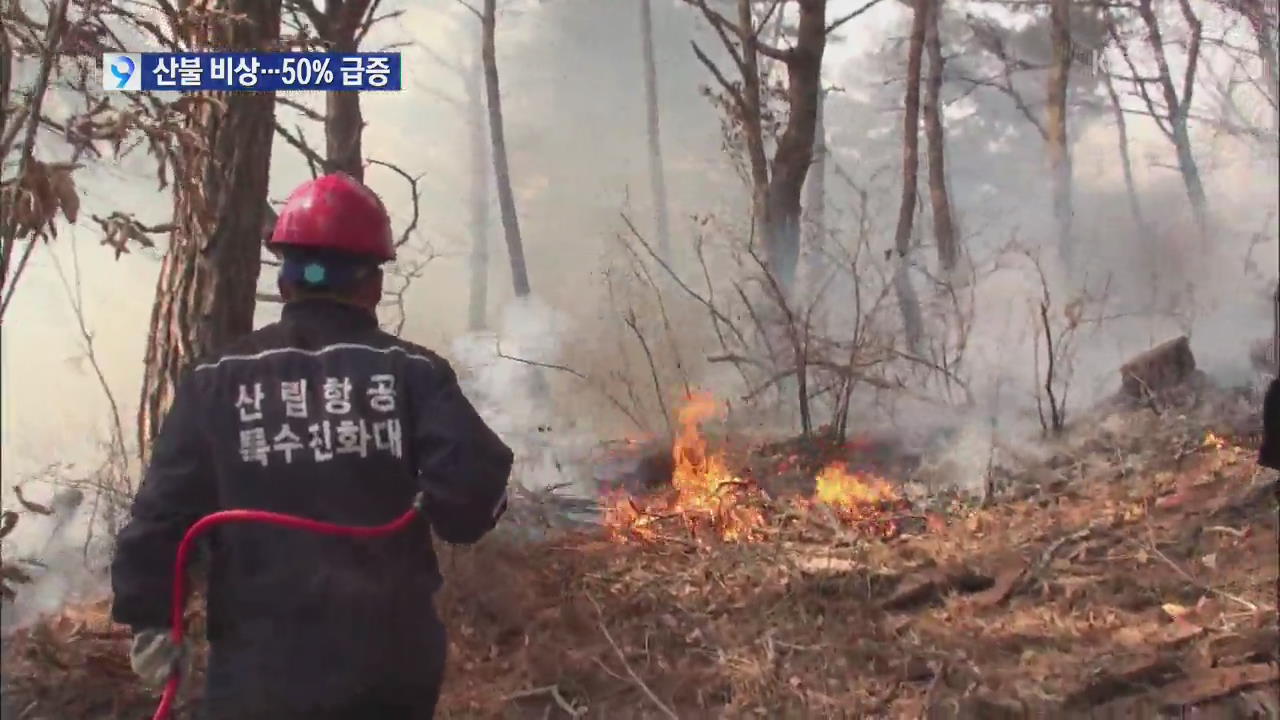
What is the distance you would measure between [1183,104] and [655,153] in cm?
254

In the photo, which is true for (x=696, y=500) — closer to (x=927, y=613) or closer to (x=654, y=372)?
(x=654, y=372)

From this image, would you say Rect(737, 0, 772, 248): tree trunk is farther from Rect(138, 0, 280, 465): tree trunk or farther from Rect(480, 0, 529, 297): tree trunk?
Rect(138, 0, 280, 465): tree trunk

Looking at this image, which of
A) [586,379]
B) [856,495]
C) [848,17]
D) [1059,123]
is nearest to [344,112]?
[586,379]

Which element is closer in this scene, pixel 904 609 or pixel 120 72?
pixel 120 72

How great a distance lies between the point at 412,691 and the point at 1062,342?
3.82 meters

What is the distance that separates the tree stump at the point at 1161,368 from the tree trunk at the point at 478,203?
314cm

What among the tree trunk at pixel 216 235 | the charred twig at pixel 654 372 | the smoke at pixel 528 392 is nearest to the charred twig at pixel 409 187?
the smoke at pixel 528 392

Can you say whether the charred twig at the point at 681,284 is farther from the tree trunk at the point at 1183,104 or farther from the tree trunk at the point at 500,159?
the tree trunk at the point at 1183,104

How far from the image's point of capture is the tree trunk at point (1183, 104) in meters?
4.50

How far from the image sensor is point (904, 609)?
3.74 metres

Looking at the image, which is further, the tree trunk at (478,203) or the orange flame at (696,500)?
the tree trunk at (478,203)

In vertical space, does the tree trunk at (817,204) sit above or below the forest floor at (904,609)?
above

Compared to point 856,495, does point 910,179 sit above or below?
above
